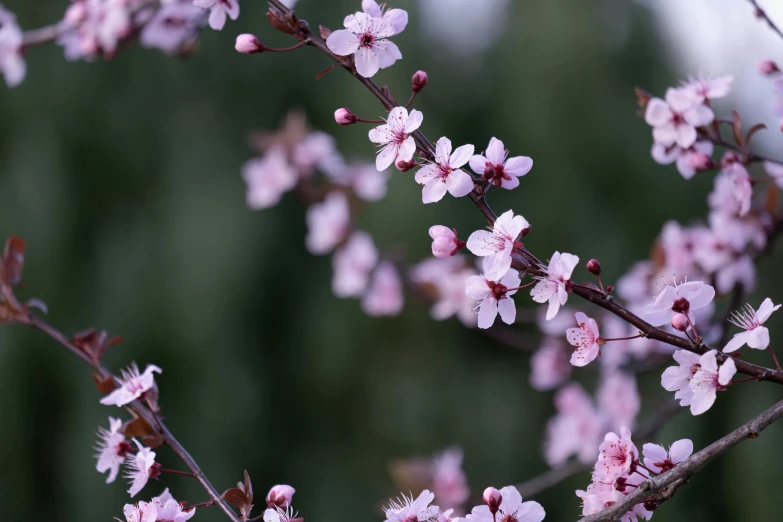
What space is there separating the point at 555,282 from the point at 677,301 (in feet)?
0.32

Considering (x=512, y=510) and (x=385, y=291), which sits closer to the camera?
(x=512, y=510)

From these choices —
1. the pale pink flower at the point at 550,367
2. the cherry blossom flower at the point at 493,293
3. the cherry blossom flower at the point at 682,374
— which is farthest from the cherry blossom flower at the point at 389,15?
the pale pink flower at the point at 550,367

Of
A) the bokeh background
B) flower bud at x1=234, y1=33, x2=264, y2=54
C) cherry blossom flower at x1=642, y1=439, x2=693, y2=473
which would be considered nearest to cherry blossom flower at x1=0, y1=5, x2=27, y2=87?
flower bud at x1=234, y1=33, x2=264, y2=54

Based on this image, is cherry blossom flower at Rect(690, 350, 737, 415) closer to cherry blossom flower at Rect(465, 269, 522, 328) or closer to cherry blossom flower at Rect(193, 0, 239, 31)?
cherry blossom flower at Rect(465, 269, 522, 328)

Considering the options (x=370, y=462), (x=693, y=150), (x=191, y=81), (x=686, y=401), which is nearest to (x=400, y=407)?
(x=370, y=462)

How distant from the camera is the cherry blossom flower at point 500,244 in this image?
533 mm

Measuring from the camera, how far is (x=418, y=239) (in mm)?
2846

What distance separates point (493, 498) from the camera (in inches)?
21.5

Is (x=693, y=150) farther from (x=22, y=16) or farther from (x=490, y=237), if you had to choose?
(x=22, y=16)

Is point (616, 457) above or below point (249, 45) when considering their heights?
below

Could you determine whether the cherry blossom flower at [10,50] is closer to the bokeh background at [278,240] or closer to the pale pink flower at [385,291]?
the pale pink flower at [385,291]

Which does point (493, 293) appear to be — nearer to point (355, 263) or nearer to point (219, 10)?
point (219, 10)

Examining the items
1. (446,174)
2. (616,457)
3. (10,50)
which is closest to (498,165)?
(446,174)

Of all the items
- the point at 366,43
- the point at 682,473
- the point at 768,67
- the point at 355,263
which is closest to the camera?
the point at 682,473
